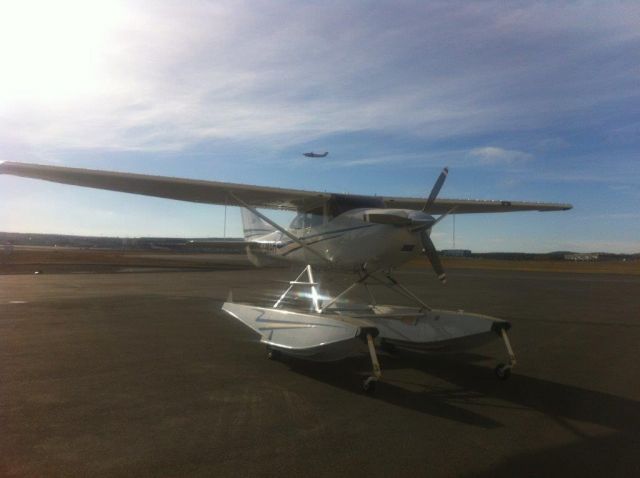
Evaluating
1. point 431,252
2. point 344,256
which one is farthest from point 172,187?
point 431,252

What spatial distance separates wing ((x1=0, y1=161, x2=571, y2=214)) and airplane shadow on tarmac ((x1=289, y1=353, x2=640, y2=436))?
3.55 metres

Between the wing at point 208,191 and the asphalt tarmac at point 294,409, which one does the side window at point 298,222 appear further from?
the asphalt tarmac at point 294,409

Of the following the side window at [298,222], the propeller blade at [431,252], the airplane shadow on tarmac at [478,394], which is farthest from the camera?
the side window at [298,222]

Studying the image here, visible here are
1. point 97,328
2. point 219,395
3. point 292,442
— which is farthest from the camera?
point 97,328

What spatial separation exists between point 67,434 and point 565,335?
379 inches

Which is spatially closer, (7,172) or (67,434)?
(67,434)

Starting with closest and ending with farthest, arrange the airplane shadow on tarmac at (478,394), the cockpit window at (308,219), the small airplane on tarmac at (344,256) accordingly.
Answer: the airplane shadow on tarmac at (478,394) < the small airplane on tarmac at (344,256) < the cockpit window at (308,219)

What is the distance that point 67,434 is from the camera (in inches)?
175

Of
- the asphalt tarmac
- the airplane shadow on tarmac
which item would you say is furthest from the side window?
the airplane shadow on tarmac

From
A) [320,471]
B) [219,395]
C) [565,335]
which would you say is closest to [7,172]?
[219,395]

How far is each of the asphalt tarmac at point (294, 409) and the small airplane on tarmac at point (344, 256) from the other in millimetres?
449

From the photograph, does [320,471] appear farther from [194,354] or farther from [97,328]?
[97,328]

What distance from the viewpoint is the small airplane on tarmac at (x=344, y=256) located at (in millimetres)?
7078

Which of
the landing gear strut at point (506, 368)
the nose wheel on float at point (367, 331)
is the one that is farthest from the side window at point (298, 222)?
the landing gear strut at point (506, 368)
